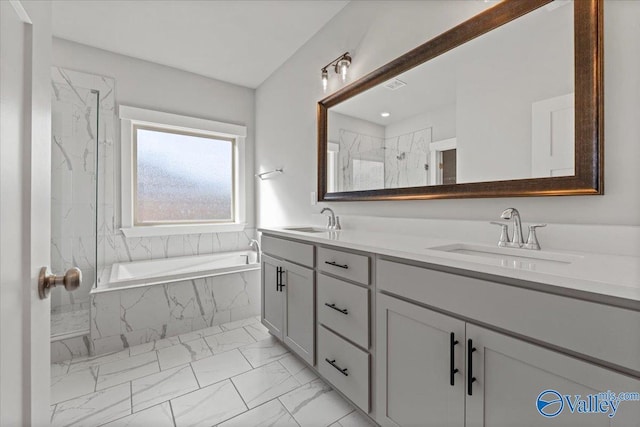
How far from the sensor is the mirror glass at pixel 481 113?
46.1 inches

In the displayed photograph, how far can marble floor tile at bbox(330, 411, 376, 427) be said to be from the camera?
4.73 feet

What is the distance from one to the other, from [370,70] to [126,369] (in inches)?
103

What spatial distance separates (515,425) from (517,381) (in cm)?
14

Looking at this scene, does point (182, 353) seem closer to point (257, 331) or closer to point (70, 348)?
point (257, 331)

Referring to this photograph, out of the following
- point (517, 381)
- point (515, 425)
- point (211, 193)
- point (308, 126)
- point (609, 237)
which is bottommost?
point (515, 425)

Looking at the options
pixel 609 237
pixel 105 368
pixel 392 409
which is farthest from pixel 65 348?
pixel 609 237

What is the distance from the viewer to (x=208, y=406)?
1.56m

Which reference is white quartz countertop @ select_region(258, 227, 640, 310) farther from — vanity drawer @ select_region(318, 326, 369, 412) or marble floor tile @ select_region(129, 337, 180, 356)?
marble floor tile @ select_region(129, 337, 180, 356)

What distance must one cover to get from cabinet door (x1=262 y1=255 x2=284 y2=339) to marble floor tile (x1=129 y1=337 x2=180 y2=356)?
0.75m

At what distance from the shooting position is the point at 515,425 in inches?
34.1

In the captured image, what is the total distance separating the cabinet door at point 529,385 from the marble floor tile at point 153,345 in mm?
2159

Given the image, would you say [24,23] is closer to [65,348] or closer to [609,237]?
[609,237]

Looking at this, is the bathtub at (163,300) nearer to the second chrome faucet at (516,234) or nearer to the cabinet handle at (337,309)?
the cabinet handle at (337,309)

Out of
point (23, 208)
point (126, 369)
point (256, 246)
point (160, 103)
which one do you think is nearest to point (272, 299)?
point (126, 369)
